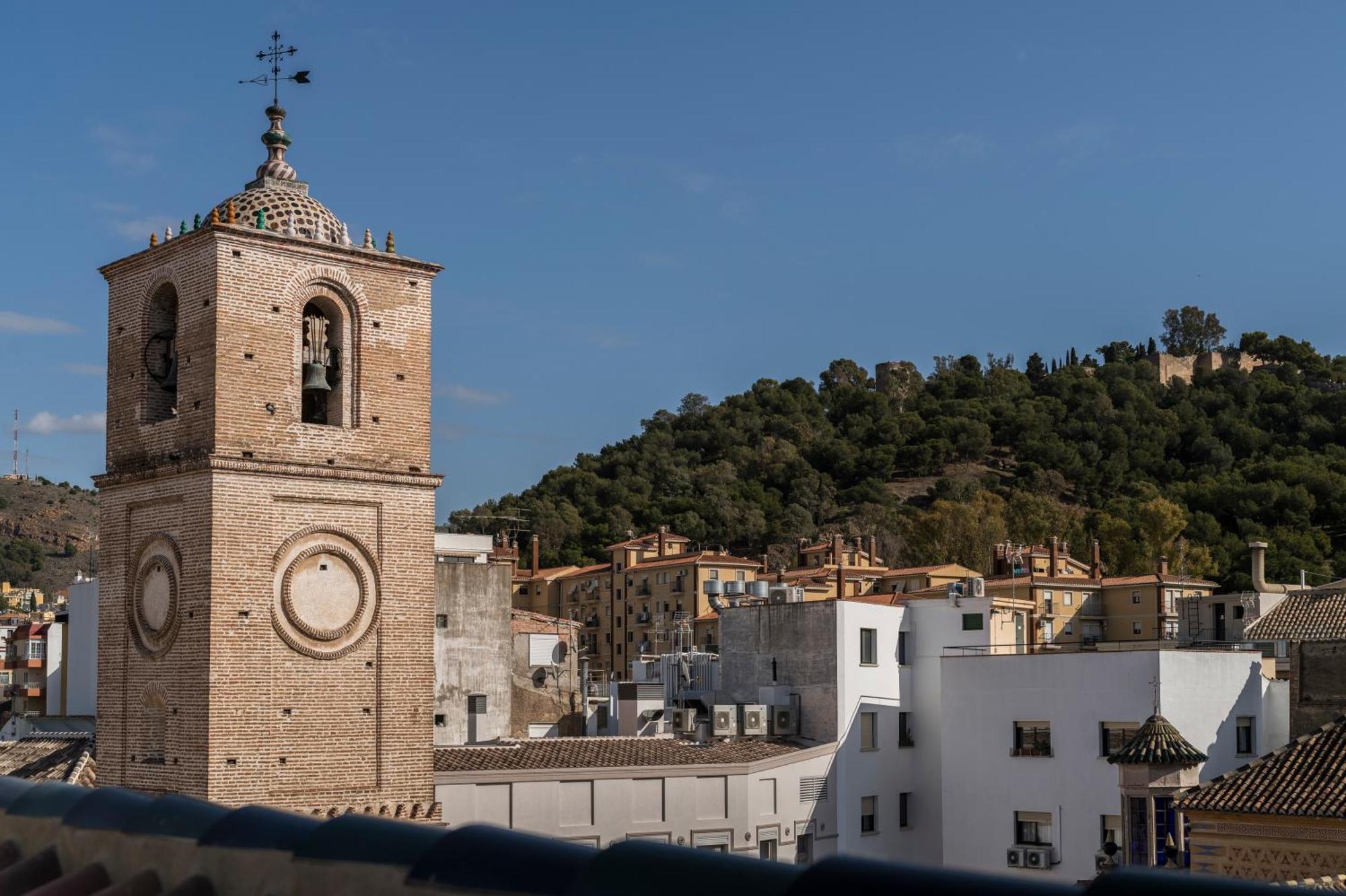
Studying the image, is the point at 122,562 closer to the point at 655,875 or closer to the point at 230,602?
the point at 230,602

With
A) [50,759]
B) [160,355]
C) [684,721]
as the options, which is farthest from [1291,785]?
[50,759]

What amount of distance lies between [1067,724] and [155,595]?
65.8 feet

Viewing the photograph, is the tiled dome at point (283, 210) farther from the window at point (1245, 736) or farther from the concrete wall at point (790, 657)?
the window at point (1245, 736)

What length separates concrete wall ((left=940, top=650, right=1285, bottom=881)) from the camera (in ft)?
112

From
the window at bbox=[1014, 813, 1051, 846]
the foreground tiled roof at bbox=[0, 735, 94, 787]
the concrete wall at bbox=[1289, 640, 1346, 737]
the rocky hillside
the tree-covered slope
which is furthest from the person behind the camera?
the rocky hillside

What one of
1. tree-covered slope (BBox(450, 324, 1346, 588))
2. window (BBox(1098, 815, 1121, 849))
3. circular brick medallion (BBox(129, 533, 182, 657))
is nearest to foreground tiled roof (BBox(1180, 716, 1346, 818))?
window (BBox(1098, 815, 1121, 849))

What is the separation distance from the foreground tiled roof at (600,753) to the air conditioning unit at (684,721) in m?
0.83

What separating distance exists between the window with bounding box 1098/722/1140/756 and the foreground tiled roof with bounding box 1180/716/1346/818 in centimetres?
934

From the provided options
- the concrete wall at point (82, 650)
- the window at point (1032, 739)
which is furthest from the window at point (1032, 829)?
the concrete wall at point (82, 650)

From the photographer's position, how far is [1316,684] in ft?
105

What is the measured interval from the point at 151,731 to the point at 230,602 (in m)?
2.42

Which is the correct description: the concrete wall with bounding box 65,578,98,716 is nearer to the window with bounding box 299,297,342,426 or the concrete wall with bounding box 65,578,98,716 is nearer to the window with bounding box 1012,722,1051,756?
the window with bounding box 299,297,342,426

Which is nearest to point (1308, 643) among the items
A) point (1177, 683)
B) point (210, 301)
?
point (1177, 683)

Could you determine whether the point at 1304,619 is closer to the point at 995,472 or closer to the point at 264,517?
the point at 264,517
